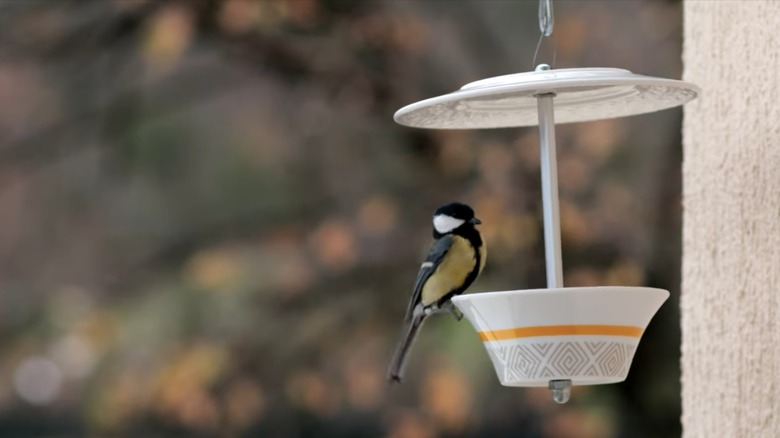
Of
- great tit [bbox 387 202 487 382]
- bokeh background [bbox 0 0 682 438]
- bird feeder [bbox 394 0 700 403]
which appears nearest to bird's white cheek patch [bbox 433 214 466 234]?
great tit [bbox 387 202 487 382]

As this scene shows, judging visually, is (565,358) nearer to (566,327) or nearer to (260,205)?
(566,327)

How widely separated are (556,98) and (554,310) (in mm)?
222

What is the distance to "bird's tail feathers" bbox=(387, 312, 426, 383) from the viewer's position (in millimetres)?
910

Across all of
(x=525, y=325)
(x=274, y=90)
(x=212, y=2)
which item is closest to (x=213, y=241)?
(x=274, y=90)

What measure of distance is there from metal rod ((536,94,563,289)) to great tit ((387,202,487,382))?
137 mm

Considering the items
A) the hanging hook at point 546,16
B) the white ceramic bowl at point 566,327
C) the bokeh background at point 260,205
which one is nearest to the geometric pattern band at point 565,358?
the white ceramic bowl at point 566,327

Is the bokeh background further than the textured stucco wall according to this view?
Yes

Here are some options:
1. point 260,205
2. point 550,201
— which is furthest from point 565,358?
point 260,205

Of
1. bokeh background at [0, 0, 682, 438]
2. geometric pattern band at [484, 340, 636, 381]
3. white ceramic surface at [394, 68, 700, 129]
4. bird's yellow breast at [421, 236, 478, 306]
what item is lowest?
bokeh background at [0, 0, 682, 438]

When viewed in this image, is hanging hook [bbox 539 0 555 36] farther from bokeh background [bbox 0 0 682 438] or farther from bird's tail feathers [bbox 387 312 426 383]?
bokeh background [bbox 0 0 682 438]

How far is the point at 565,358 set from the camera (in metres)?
0.74

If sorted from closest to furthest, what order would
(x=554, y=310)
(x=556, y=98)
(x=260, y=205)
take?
(x=554, y=310), (x=556, y=98), (x=260, y=205)

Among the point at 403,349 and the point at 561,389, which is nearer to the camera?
the point at 561,389

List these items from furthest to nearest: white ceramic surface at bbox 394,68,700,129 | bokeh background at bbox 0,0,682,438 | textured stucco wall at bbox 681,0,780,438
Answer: bokeh background at bbox 0,0,682,438 < textured stucco wall at bbox 681,0,780,438 < white ceramic surface at bbox 394,68,700,129
